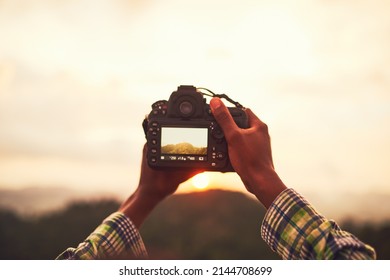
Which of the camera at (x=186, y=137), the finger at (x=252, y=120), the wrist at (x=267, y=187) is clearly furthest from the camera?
the camera at (x=186, y=137)

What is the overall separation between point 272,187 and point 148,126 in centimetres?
47

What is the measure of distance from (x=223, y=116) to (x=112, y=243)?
398mm

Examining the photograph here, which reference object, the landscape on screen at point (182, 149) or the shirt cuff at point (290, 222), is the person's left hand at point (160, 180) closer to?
the landscape on screen at point (182, 149)

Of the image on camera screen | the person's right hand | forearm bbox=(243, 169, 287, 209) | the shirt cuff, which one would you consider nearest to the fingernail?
the person's right hand

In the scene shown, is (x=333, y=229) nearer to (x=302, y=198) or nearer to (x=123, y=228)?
(x=302, y=198)

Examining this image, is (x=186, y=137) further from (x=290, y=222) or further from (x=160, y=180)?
(x=290, y=222)

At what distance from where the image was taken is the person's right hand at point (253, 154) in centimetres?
91

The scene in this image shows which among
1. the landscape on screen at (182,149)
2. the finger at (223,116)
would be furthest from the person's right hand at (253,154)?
the landscape on screen at (182,149)

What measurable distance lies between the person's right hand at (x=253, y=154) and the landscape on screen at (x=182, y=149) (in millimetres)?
110

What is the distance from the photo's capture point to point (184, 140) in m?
1.26

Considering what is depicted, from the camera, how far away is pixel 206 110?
130 cm

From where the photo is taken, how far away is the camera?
1251mm

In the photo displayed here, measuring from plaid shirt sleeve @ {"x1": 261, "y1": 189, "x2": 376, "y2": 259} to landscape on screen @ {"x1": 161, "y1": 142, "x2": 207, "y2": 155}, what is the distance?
0.44 m

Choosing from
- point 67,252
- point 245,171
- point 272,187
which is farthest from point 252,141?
point 67,252
